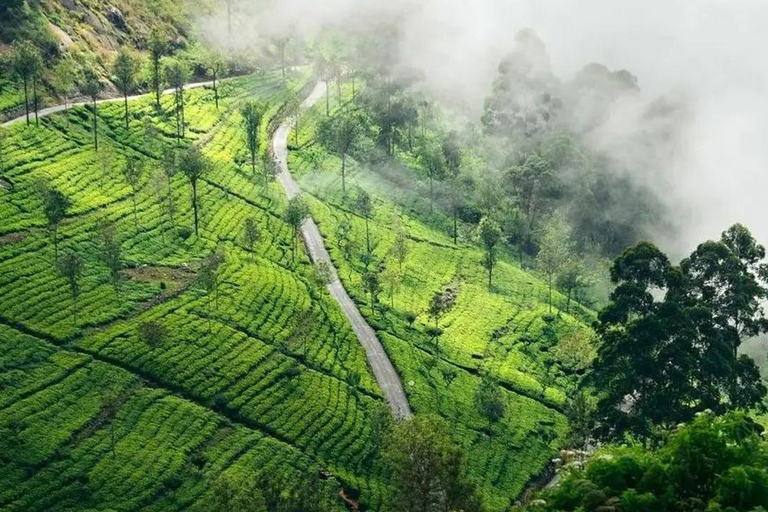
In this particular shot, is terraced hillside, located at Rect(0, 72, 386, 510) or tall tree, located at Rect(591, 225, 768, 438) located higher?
tall tree, located at Rect(591, 225, 768, 438)

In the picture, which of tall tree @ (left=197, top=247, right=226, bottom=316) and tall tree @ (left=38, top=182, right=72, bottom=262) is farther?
tall tree @ (left=38, top=182, right=72, bottom=262)

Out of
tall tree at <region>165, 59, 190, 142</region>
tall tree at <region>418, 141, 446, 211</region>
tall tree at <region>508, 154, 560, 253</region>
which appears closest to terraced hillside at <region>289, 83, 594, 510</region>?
tall tree at <region>418, 141, 446, 211</region>

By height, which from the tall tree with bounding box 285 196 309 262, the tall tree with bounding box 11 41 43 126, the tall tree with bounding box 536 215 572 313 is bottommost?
the tall tree with bounding box 285 196 309 262

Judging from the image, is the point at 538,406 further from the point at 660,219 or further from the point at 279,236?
the point at 660,219

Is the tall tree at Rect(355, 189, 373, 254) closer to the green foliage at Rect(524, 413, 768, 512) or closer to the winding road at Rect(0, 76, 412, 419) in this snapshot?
the winding road at Rect(0, 76, 412, 419)

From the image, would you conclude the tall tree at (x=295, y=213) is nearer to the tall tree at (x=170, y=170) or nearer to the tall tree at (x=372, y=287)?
the tall tree at (x=372, y=287)

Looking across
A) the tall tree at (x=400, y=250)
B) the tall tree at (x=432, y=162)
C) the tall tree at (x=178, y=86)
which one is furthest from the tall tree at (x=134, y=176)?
the tall tree at (x=432, y=162)

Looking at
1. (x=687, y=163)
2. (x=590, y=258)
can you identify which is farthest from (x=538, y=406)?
(x=687, y=163)
